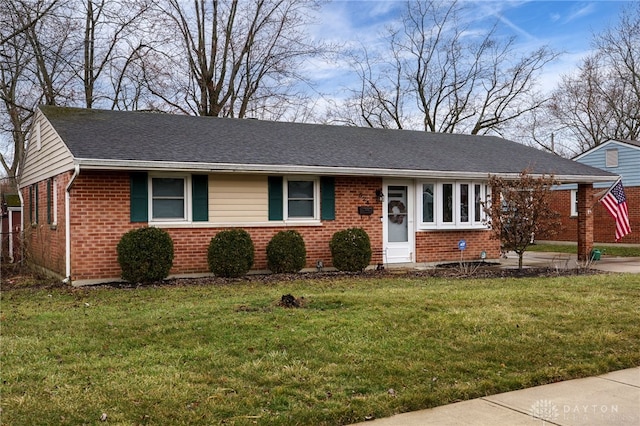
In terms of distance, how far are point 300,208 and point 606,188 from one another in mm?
14406

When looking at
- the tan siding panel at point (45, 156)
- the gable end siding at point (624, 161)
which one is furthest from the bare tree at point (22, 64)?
the gable end siding at point (624, 161)

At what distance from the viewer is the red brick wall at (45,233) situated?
11.9m

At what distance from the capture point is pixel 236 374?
5090mm

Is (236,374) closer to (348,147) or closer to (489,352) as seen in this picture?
(489,352)

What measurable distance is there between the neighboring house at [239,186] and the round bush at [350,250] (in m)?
0.57

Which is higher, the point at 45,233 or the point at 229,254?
the point at 45,233

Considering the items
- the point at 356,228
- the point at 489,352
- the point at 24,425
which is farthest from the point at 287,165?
the point at 24,425

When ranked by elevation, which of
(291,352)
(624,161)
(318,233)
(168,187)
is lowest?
(291,352)

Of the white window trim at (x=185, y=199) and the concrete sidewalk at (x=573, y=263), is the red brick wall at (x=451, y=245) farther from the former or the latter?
the white window trim at (x=185, y=199)

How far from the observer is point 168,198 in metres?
12.0

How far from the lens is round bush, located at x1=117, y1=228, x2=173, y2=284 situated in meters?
10.8

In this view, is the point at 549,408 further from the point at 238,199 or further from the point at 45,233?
the point at 45,233

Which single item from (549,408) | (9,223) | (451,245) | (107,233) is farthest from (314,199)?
(9,223)

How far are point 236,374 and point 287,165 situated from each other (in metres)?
7.66
